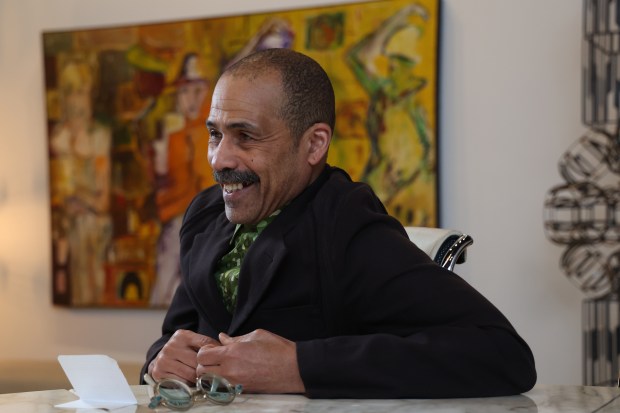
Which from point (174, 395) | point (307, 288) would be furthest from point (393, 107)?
point (174, 395)

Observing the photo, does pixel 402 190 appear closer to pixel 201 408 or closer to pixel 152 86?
pixel 152 86

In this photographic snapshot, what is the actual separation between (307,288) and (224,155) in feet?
0.98

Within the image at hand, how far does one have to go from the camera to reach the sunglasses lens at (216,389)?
4.90 ft

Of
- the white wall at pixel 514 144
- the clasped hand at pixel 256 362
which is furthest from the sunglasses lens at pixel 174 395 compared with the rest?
the white wall at pixel 514 144

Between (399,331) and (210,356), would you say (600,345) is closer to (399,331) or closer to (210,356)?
(399,331)

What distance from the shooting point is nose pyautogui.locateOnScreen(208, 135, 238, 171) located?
1896mm

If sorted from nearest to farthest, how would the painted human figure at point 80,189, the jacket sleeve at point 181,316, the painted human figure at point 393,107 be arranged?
the jacket sleeve at point 181,316 → the painted human figure at point 393,107 → the painted human figure at point 80,189

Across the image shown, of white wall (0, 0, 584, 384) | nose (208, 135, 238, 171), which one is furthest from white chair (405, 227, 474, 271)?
white wall (0, 0, 584, 384)

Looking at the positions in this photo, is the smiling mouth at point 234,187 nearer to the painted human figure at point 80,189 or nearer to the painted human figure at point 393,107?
the painted human figure at point 393,107

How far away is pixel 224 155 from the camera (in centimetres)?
190

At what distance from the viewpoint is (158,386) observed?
1454 mm

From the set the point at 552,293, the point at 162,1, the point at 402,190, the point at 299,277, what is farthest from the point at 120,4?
the point at 299,277

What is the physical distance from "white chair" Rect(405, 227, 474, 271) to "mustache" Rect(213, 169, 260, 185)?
1.96 feet

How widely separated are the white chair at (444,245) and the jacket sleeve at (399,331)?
0.46 m
